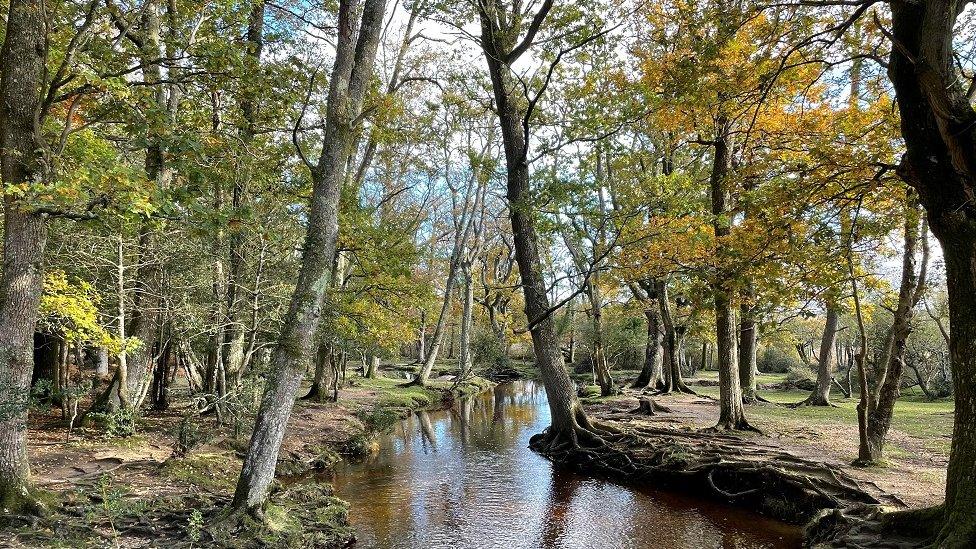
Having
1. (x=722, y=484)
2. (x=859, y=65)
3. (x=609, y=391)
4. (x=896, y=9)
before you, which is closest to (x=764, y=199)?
(x=859, y=65)

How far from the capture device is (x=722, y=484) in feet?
33.3

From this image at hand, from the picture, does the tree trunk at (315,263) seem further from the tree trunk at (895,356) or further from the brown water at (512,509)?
the tree trunk at (895,356)

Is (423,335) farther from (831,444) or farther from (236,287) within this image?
(831,444)

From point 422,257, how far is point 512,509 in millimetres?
7567

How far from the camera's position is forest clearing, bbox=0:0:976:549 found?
605cm

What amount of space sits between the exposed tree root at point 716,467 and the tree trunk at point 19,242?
34.6ft

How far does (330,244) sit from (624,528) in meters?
6.97

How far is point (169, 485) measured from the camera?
8.33 m

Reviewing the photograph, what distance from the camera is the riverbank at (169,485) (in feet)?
19.7

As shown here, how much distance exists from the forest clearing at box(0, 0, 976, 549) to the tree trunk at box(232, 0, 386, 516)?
4 centimetres

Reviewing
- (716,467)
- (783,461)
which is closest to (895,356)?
(783,461)

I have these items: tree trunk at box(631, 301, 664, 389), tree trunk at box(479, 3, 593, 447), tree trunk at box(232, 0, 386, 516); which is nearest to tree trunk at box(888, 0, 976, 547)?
tree trunk at box(232, 0, 386, 516)

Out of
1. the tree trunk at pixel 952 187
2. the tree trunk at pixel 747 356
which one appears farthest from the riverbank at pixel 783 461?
the tree trunk at pixel 952 187

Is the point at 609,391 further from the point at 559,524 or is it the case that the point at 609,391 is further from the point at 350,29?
the point at 350,29
